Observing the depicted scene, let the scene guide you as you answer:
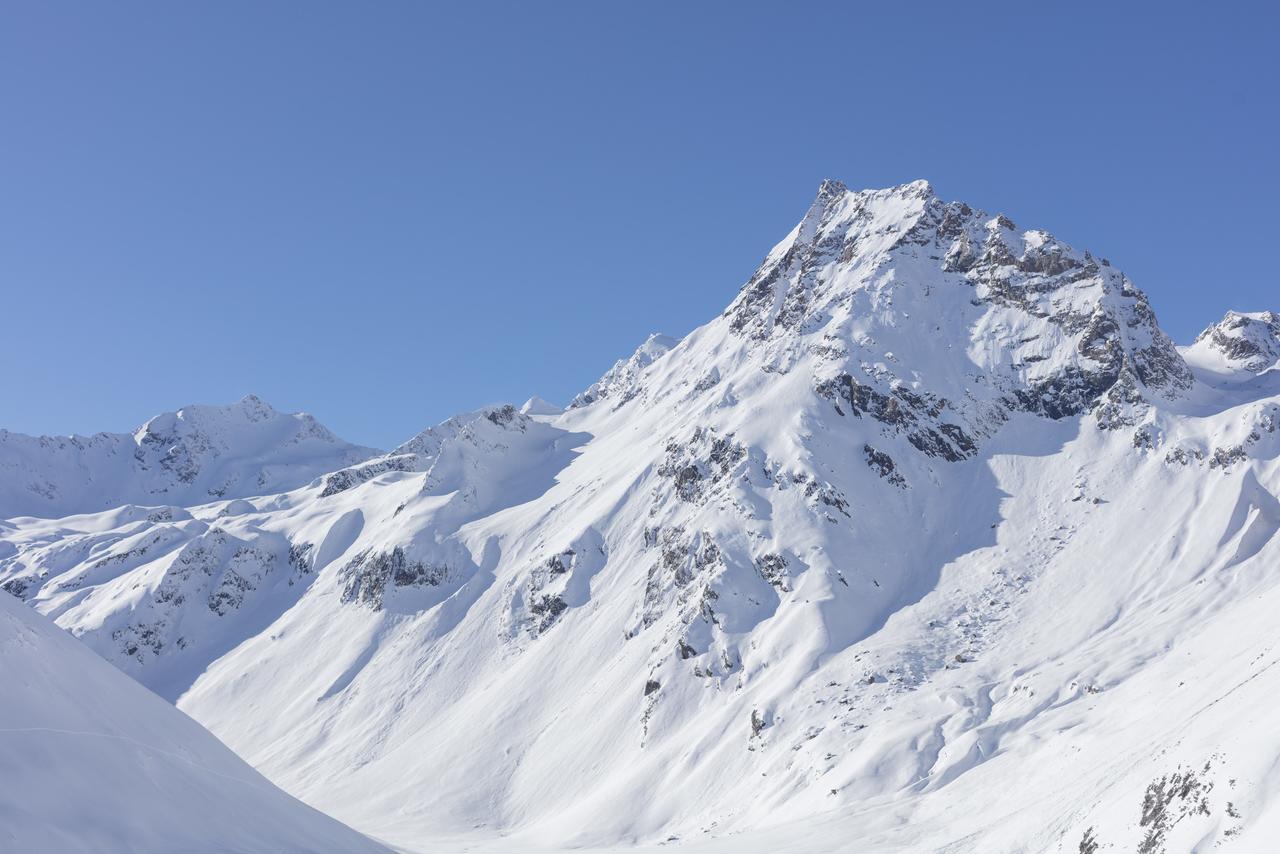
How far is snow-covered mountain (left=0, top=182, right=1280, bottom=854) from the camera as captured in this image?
49.8 meters

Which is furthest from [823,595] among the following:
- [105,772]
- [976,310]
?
[105,772]

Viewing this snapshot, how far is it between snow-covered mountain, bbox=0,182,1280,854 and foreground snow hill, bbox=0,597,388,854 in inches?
901

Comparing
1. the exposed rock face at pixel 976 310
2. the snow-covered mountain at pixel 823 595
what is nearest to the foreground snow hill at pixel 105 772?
the snow-covered mountain at pixel 823 595

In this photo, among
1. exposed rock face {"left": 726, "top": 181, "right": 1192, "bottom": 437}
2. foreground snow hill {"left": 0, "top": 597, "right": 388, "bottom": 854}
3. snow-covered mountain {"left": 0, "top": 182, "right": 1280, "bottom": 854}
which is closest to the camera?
foreground snow hill {"left": 0, "top": 597, "right": 388, "bottom": 854}

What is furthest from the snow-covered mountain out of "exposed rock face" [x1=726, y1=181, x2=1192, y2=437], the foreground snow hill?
the foreground snow hill

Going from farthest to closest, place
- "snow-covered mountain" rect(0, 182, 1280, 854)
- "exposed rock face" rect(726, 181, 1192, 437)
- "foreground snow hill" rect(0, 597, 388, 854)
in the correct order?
"exposed rock face" rect(726, 181, 1192, 437)
"snow-covered mountain" rect(0, 182, 1280, 854)
"foreground snow hill" rect(0, 597, 388, 854)

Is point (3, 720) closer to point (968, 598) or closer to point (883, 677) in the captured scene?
point (883, 677)

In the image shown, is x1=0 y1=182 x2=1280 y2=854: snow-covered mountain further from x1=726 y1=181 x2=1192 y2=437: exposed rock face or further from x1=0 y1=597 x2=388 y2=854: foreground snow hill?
x1=0 y1=597 x2=388 y2=854: foreground snow hill

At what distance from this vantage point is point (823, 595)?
78.6 m

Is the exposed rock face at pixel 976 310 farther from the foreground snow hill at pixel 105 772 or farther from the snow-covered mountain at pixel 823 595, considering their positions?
the foreground snow hill at pixel 105 772

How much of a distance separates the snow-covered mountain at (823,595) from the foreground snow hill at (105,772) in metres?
22.9

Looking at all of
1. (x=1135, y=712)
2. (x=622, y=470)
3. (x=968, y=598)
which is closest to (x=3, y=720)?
(x=1135, y=712)

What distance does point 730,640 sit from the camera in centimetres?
7875

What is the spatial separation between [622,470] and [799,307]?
36772mm
